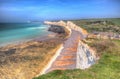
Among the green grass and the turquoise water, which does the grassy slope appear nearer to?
the green grass

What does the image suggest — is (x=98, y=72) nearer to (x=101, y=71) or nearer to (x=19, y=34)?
(x=101, y=71)

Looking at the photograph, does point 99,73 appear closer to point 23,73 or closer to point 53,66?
point 53,66

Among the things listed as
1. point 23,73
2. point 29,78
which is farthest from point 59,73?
point 23,73

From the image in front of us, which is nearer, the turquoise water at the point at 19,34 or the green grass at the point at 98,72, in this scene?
the green grass at the point at 98,72

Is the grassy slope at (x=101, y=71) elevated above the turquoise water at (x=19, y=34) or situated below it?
above

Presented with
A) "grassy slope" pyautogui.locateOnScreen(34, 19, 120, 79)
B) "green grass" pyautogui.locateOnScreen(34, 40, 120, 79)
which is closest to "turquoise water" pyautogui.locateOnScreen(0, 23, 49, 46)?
"grassy slope" pyautogui.locateOnScreen(34, 19, 120, 79)

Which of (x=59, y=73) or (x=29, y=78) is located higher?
(x=59, y=73)

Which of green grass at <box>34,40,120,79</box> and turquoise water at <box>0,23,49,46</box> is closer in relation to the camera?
green grass at <box>34,40,120,79</box>

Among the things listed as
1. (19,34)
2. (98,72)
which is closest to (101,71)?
(98,72)

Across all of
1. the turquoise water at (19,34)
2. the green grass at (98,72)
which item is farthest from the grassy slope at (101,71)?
the turquoise water at (19,34)

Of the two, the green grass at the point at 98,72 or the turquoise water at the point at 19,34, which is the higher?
the green grass at the point at 98,72

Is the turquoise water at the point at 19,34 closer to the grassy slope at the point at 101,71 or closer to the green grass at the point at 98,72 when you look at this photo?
the grassy slope at the point at 101,71
